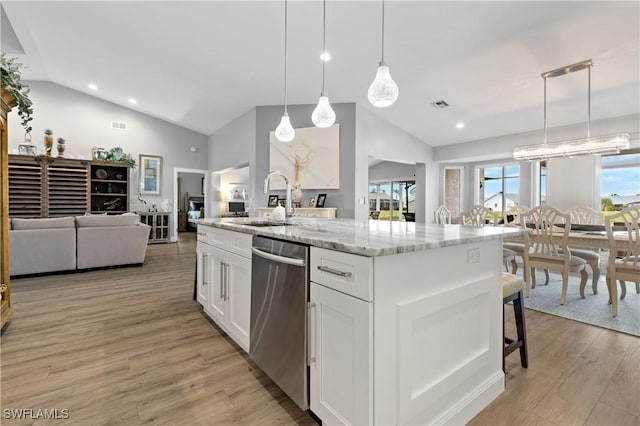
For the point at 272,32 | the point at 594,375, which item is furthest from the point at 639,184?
the point at 272,32

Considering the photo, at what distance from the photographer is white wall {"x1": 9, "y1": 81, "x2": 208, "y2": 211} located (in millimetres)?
6836

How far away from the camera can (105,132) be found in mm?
7473

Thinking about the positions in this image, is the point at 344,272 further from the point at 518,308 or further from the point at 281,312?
the point at 518,308

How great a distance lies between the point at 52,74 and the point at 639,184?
1209 cm

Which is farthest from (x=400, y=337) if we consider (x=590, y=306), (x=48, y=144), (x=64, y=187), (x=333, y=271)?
(x=48, y=144)

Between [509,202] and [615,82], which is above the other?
Result: [615,82]

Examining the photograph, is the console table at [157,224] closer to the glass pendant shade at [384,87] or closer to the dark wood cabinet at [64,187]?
the dark wood cabinet at [64,187]

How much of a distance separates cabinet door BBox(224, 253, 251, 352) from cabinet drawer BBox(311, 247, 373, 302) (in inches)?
27.5

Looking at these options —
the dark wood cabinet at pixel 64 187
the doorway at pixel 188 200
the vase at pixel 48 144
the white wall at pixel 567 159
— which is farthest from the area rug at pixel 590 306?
the doorway at pixel 188 200

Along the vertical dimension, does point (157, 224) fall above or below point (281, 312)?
above

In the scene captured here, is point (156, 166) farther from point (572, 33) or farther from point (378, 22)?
point (572, 33)

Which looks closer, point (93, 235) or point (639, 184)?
point (93, 235)

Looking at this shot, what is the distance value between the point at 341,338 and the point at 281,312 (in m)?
0.41

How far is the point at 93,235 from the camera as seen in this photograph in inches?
172
